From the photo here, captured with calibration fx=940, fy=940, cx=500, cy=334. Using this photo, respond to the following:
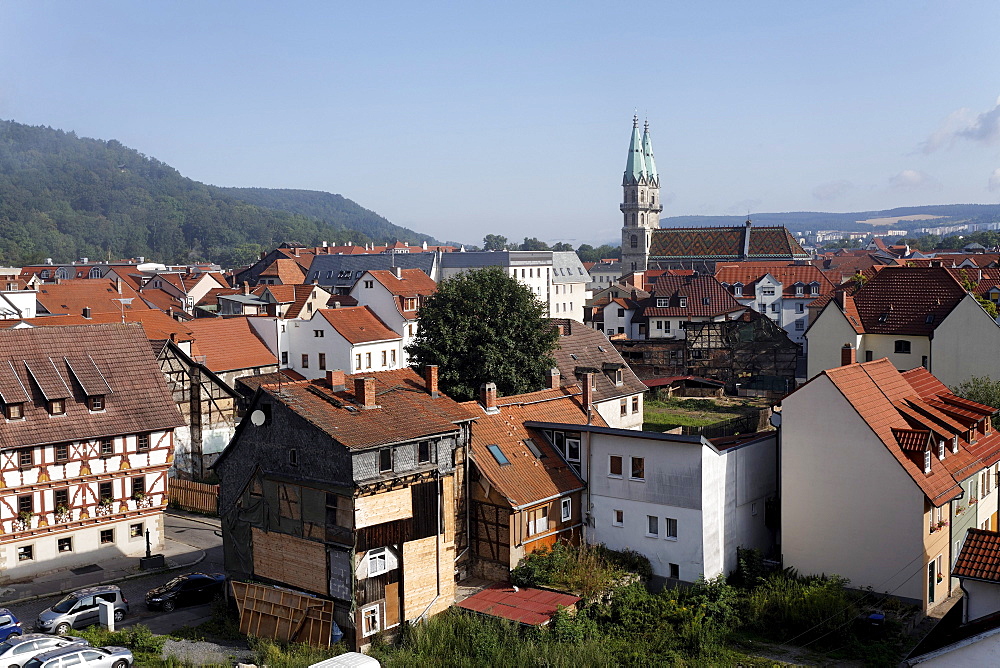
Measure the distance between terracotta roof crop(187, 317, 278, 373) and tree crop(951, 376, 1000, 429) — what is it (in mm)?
38754

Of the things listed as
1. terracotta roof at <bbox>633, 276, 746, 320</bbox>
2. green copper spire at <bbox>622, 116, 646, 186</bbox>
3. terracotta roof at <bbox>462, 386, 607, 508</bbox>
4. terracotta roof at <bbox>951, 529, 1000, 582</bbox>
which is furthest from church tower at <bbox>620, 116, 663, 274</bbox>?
terracotta roof at <bbox>951, 529, 1000, 582</bbox>

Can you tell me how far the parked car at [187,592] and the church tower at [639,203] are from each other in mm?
130114

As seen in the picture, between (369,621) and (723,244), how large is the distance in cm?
12240

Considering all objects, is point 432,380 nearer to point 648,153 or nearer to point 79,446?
point 79,446

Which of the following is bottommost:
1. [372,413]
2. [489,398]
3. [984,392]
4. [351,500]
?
[351,500]

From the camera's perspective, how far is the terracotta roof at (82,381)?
31.6 m

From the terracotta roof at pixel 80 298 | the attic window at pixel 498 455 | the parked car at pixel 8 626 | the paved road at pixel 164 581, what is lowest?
the paved road at pixel 164 581

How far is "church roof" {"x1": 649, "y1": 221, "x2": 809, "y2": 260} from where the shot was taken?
5290 inches

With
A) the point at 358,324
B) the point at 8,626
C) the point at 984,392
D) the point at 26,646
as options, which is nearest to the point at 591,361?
the point at 358,324

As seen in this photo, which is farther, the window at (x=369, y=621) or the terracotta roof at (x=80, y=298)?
the terracotta roof at (x=80, y=298)

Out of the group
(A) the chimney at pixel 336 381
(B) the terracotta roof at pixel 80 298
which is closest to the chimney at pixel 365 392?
(A) the chimney at pixel 336 381

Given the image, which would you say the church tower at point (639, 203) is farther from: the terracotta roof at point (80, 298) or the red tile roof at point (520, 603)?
the red tile roof at point (520, 603)

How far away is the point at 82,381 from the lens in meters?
33.0

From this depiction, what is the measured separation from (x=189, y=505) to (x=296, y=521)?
15.4 metres
